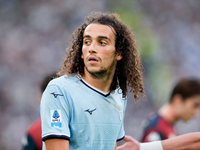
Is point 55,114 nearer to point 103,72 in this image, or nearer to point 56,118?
point 56,118

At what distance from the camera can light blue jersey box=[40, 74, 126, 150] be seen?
8.29 ft

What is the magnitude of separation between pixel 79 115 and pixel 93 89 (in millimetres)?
321

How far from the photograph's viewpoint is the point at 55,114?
2535 mm

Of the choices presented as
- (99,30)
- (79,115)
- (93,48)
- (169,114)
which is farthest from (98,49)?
(169,114)

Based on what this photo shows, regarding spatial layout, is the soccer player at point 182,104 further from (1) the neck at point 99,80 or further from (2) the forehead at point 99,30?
(2) the forehead at point 99,30

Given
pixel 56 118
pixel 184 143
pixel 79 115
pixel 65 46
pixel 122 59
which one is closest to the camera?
pixel 56 118

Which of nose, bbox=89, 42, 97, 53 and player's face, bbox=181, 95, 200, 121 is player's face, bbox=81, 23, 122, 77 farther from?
player's face, bbox=181, 95, 200, 121

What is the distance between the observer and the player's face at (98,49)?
2.81m

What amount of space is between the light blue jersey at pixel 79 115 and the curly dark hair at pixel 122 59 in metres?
0.18

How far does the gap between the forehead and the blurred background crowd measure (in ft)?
20.6

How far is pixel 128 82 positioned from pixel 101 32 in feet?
1.95

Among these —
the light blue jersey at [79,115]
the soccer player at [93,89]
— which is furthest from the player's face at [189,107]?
the light blue jersey at [79,115]

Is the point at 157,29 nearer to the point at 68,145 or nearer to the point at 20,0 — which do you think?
the point at 20,0

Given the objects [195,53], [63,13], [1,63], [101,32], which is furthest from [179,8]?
[101,32]
